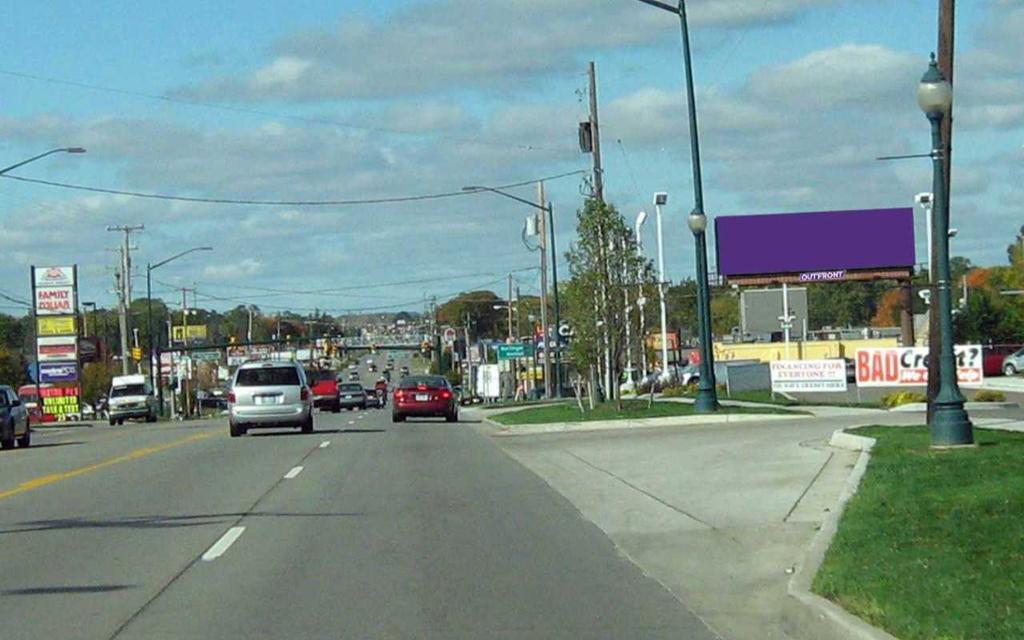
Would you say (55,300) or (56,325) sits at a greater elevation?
(55,300)

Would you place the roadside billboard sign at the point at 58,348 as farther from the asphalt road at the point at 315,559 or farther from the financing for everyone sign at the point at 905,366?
the asphalt road at the point at 315,559

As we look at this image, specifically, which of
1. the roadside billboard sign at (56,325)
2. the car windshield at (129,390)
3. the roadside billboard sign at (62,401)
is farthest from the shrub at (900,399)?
the roadside billboard sign at (62,401)

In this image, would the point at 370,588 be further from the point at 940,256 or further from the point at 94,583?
the point at 940,256

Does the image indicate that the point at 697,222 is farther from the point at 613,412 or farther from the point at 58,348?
the point at 58,348

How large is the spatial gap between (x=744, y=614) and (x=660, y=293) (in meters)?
30.5

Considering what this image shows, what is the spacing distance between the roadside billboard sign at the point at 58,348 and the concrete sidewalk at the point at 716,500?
234ft

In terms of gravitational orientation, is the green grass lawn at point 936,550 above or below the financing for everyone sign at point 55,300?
below

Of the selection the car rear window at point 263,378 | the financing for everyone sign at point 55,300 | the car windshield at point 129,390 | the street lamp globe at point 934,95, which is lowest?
the car windshield at point 129,390

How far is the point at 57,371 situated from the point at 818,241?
48286 mm

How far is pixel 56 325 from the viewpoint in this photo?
9488 centimetres

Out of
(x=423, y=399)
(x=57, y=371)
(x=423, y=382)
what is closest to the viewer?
(x=423, y=399)

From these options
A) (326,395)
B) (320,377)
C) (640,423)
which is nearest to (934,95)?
(640,423)

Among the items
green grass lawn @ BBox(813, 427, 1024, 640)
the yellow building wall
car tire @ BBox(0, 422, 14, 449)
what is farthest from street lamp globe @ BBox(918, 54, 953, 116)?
the yellow building wall

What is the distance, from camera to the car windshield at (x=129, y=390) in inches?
2842
